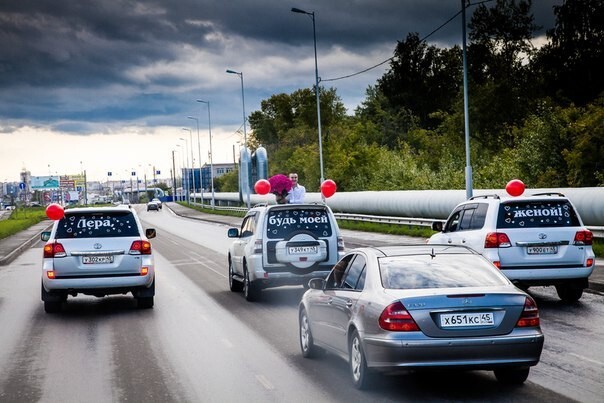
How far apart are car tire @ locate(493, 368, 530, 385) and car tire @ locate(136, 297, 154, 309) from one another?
27.6 ft

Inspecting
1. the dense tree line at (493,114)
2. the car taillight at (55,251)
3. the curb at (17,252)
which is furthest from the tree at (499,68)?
the car taillight at (55,251)

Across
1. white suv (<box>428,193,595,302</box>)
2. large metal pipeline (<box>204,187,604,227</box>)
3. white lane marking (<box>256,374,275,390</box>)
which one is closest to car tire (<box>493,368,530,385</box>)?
white lane marking (<box>256,374,275,390</box>)

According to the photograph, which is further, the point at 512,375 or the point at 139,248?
the point at 139,248

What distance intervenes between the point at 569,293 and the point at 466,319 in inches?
314

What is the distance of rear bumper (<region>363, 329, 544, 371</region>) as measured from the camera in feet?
25.0

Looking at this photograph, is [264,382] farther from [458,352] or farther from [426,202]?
[426,202]

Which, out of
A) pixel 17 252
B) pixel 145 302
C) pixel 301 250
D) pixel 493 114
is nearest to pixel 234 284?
pixel 301 250

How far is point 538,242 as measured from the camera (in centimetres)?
1430

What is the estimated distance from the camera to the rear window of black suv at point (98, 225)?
1555cm

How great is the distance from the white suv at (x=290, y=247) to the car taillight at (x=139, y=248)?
6.24ft

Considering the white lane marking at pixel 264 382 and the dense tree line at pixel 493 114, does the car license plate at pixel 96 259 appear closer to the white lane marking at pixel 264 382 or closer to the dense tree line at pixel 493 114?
the white lane marking at pixel 264 382

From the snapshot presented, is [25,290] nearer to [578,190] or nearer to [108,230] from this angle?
[108,230]

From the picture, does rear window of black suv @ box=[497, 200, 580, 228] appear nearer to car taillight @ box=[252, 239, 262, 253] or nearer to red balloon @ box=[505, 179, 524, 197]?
car taillight @ box=[252, 239, 262, 253]

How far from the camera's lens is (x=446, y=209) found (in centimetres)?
3991
